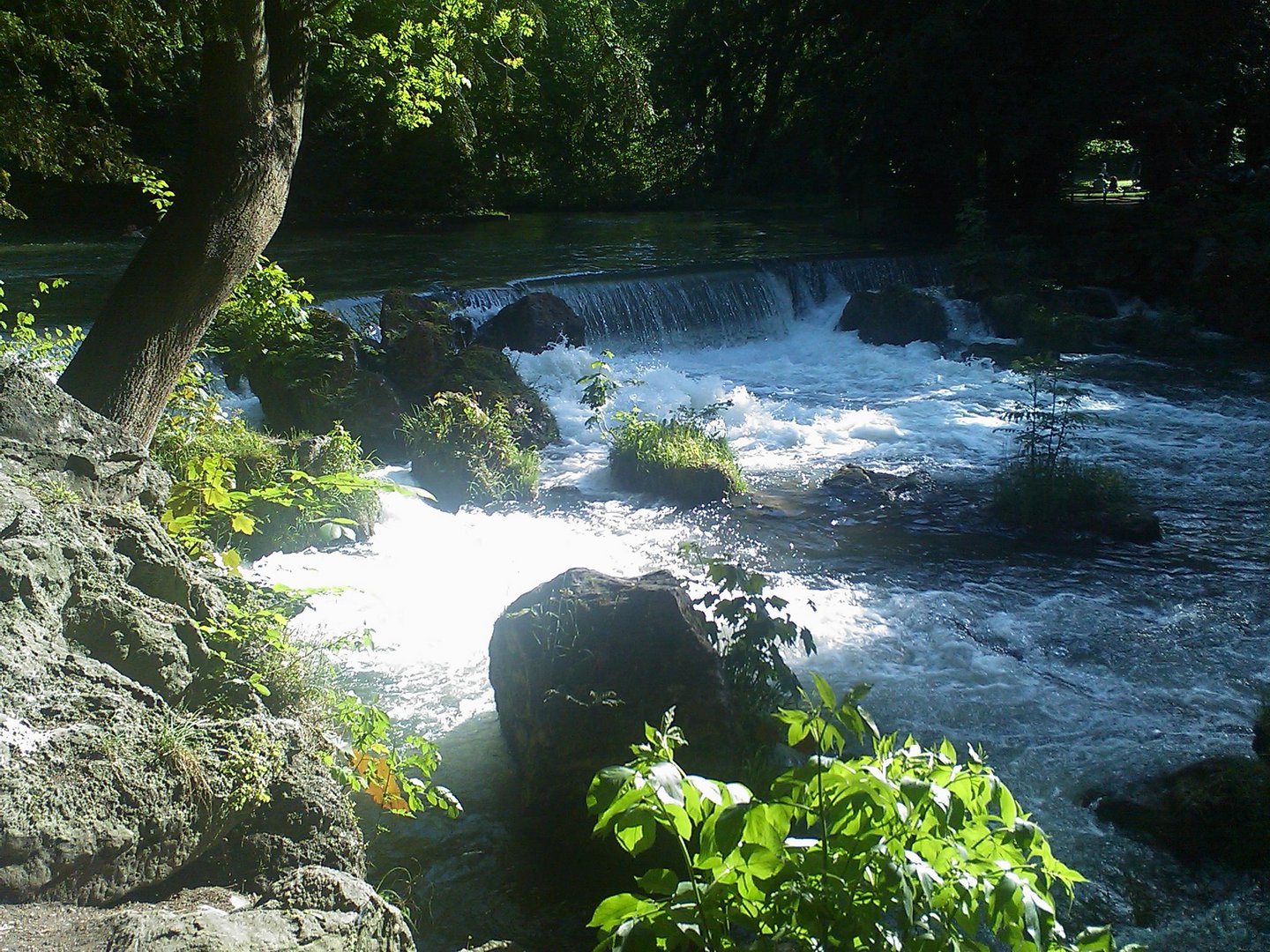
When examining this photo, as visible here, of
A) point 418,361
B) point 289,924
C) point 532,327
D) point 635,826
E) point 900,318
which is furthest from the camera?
point 900,318

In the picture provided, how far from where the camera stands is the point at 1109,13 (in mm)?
19219

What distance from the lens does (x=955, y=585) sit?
22.3ft

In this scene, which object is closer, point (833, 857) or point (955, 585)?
point (833, 857)

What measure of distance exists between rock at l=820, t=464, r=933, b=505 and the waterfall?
6412mm

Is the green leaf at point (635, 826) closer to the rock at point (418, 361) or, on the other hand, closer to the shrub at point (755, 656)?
the shrub at point (755, 656)

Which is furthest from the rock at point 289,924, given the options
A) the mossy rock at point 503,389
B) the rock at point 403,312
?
the rock at point 403,312

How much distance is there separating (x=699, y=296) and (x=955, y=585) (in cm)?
978

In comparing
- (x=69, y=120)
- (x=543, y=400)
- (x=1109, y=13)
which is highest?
(x=1109, y=13)

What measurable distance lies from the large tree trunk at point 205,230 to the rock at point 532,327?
793 centimetres

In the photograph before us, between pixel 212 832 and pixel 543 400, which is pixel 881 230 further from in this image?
pixel 212 832

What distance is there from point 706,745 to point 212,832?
7.61ft

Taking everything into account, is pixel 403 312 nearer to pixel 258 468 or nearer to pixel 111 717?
pixel 258 468

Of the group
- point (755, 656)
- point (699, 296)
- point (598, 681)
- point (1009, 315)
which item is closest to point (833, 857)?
point (598, 681)

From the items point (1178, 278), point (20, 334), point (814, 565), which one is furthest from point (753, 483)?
point (1178, 278)
